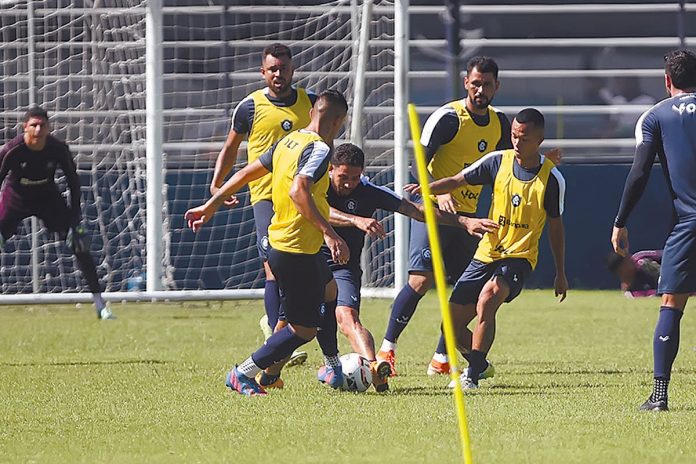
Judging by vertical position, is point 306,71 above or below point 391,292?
above

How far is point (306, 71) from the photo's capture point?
17.3 m

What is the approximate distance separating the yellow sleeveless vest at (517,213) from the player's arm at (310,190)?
4.75 feet

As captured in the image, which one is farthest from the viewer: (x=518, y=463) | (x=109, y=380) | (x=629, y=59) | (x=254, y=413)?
(x=629, y=59)

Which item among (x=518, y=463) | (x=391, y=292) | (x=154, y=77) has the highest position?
(x=154, y=77)

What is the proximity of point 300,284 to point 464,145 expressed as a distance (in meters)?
2.26

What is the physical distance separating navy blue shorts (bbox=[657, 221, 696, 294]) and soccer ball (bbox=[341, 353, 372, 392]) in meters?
1.95

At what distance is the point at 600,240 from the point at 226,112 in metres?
4.99

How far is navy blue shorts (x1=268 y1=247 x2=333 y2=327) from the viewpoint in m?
8.17

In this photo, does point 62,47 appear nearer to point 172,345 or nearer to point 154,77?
point 154,77

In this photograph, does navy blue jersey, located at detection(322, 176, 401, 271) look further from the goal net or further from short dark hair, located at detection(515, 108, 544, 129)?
the goal net

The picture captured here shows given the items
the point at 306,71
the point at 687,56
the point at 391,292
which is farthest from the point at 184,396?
the point at 306,71

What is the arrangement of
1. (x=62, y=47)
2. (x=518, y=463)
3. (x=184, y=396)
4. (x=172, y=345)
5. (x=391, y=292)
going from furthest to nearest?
(x=62, y=47), (x=391, y=292), (x=172, y=345), (x=184, y=396), (x=518, y=463)

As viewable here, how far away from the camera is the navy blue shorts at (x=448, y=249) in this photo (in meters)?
10.1

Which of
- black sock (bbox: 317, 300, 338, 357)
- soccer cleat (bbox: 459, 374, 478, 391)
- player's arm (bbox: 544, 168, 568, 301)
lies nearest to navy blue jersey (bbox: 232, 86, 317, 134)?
black sock (bbox: 317, 300, 338, 357)
